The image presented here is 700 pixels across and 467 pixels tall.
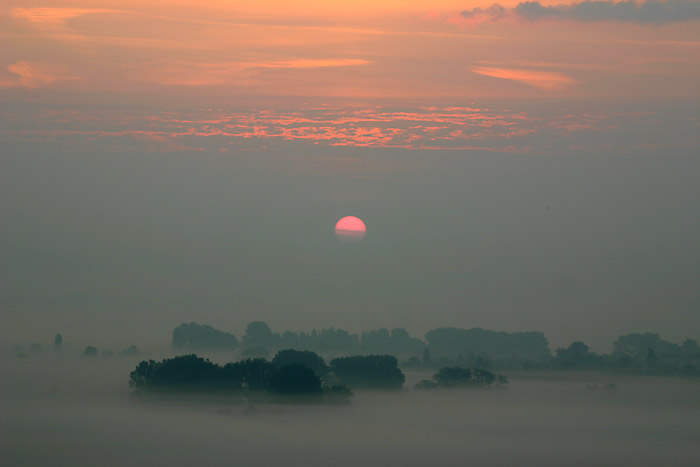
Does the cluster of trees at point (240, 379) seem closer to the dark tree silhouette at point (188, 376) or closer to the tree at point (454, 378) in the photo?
the dark tree silhouette at point (188, 376)

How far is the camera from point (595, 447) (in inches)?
5276

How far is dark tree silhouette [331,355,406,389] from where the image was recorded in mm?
170875

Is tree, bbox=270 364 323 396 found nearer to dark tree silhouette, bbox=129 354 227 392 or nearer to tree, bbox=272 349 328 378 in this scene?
dark tree silhouette, bbox=129 354 227 392

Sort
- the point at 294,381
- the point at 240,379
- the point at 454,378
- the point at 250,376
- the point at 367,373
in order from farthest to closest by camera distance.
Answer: the point at 454,378 → the point at 367,373 → the point at 240,379 → the point at 250,376 → the point at 294,381

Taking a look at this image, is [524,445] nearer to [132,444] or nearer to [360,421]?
[360,421]

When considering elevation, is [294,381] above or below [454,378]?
below

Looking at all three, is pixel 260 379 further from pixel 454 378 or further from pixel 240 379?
pixel 454 378

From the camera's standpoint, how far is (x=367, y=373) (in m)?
174

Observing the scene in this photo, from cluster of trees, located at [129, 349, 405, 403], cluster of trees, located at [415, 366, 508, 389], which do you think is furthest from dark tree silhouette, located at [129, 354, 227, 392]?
cluster of trees, located at [415, 366, 508, 389]

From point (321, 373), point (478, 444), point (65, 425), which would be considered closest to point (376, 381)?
point (321, 373)

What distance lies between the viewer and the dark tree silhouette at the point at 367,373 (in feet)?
561

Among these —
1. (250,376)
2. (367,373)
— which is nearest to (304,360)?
(367,373)

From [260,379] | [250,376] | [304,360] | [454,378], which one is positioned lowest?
[260,379]

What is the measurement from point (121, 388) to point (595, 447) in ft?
292
